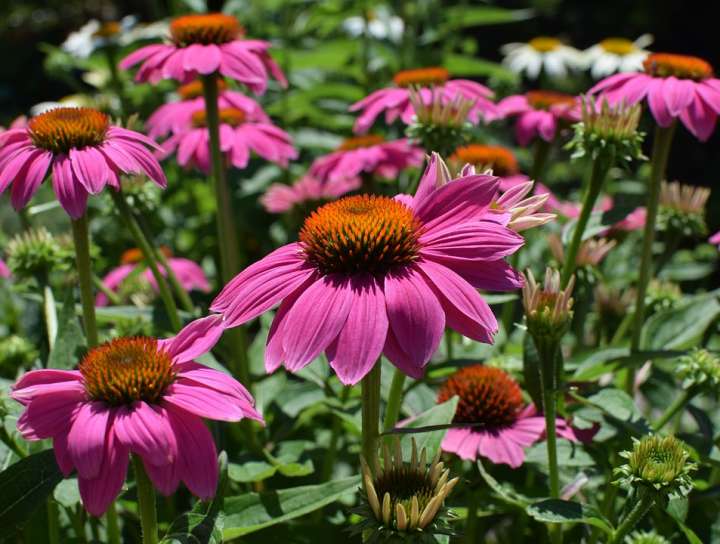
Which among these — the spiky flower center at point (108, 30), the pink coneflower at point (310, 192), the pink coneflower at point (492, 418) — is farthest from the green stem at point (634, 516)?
the spiky flower center at point (108, 30)

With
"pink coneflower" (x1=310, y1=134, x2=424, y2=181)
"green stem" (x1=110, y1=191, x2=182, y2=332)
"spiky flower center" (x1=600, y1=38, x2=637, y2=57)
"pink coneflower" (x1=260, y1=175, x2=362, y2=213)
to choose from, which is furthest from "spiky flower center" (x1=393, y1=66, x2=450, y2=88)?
"spiky flower center" (x1=600, y1=38, x2=637, y2=57)

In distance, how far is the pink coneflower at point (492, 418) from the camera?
3.57ft

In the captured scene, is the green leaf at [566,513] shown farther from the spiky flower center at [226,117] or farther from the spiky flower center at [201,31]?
the spiky flower center at [226,117]

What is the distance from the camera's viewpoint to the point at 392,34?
2787mm

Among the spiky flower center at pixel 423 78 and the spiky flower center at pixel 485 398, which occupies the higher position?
the spiky flower center at pixel 423 78

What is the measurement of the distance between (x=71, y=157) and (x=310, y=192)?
853mm

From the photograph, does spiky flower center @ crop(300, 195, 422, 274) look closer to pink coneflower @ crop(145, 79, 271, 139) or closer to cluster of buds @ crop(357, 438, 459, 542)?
cluster of buds @ crop(357, 438, 459, 542)

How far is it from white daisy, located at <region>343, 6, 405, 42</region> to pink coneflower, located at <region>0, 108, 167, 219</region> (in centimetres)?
176

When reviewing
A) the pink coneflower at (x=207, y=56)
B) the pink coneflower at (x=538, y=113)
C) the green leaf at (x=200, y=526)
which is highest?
the pink coneflower at (x=207, y=56)

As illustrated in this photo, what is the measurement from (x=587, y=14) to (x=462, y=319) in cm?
448

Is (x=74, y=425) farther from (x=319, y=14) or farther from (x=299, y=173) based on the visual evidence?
(x=319, y=14)

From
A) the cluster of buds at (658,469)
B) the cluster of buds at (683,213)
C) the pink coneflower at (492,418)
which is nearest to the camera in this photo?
the cluster of buds at (658,469)

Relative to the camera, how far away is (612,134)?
1.14 metres

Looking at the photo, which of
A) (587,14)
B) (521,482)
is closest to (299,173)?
(521,482)
